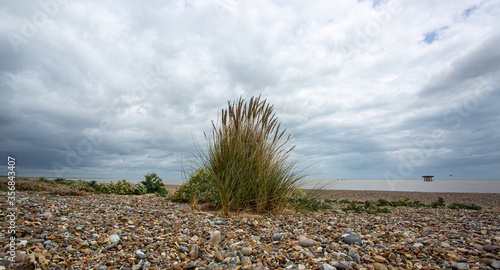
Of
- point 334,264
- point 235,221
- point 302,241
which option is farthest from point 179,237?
point 334,264

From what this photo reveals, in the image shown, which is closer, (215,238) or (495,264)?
(495,264)

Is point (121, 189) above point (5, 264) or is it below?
above

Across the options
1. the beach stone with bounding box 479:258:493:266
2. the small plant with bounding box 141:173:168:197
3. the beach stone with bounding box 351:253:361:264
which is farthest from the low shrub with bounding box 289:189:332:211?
the small plant with bounding box 141:173:168:197

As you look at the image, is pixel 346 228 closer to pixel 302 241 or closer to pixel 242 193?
pixel 302 241

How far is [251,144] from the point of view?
4656mm

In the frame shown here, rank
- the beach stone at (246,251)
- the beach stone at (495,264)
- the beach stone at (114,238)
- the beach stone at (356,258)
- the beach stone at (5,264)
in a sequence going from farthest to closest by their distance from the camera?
the beach stone at (114,238) → the beach stone at (246,251) → the beach stone at (356,258) → the beach stone at (495,264) → the beach stone at (5,264)

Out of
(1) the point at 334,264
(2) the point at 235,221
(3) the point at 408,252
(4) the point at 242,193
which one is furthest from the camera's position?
(4) the point at 242,193

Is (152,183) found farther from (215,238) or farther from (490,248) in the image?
(490,248)

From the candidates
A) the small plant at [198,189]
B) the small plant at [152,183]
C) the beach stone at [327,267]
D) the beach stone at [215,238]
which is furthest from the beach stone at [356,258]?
the small plant at [152,183]

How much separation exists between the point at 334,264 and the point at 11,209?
3.88 meters

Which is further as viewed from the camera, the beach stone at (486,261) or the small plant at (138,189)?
the small plant at (138,189)

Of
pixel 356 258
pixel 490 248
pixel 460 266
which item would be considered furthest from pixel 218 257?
pixel 490 248

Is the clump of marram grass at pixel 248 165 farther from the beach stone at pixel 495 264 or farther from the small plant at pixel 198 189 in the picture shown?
the beach stone at pixel 495 264

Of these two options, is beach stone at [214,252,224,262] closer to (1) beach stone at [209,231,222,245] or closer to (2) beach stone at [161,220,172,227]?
(1) beach stone at [209,231,222,245]
